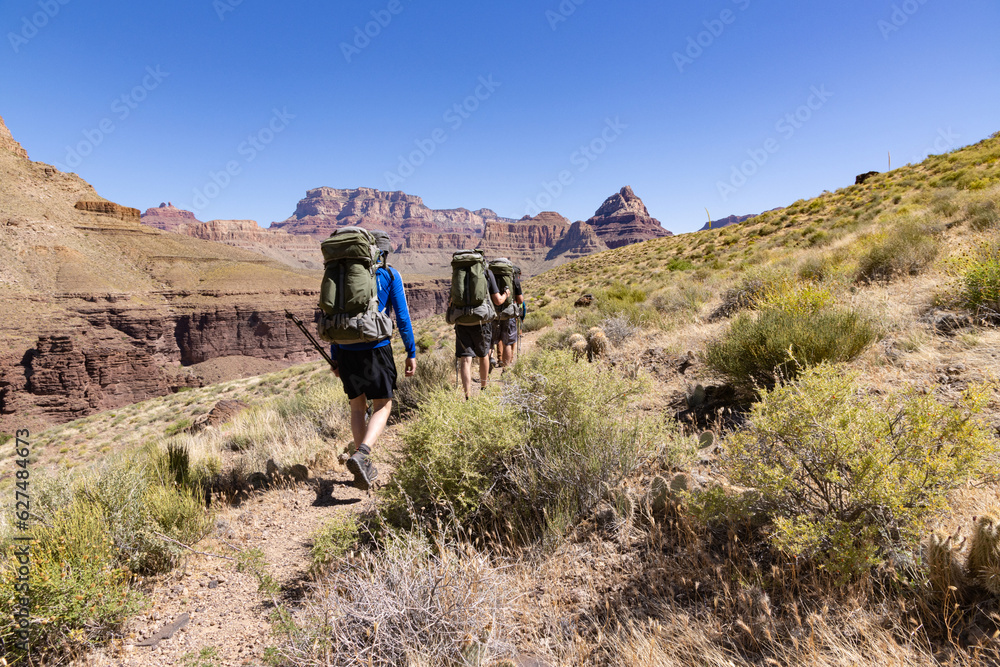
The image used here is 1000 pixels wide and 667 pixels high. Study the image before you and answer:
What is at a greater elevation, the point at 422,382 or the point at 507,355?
the point at 507,355

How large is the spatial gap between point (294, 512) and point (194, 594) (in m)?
1.03

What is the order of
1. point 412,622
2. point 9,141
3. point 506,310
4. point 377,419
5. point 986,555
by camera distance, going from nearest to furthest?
point 986,555
point 412,622
point 377,419
point 506,310
point 9,141

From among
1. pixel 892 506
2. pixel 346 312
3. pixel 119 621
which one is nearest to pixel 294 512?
pixel 119 621

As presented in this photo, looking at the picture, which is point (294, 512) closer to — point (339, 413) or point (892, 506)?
point (339, 413)

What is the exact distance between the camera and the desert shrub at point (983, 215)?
255 inches

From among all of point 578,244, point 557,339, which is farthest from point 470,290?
point 578,244

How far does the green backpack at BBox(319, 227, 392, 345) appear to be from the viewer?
3246 mm

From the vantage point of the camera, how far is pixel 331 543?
242 centimetres

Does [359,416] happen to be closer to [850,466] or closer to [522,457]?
[522,457]

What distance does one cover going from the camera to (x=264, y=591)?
2.46 m

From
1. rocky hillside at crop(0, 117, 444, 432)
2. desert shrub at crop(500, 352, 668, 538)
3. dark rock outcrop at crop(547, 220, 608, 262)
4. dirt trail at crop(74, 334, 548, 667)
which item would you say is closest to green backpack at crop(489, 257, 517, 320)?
dirt trail at crop(74, 334, 548, 667)

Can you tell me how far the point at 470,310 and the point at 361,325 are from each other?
1898mm

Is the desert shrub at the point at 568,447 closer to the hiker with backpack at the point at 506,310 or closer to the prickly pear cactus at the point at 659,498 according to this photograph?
the prickly pear cactus at the point at 659,498

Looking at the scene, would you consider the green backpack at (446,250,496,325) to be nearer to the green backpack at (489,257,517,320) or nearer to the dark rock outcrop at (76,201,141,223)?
the green backpack at (489,257,517,320)
